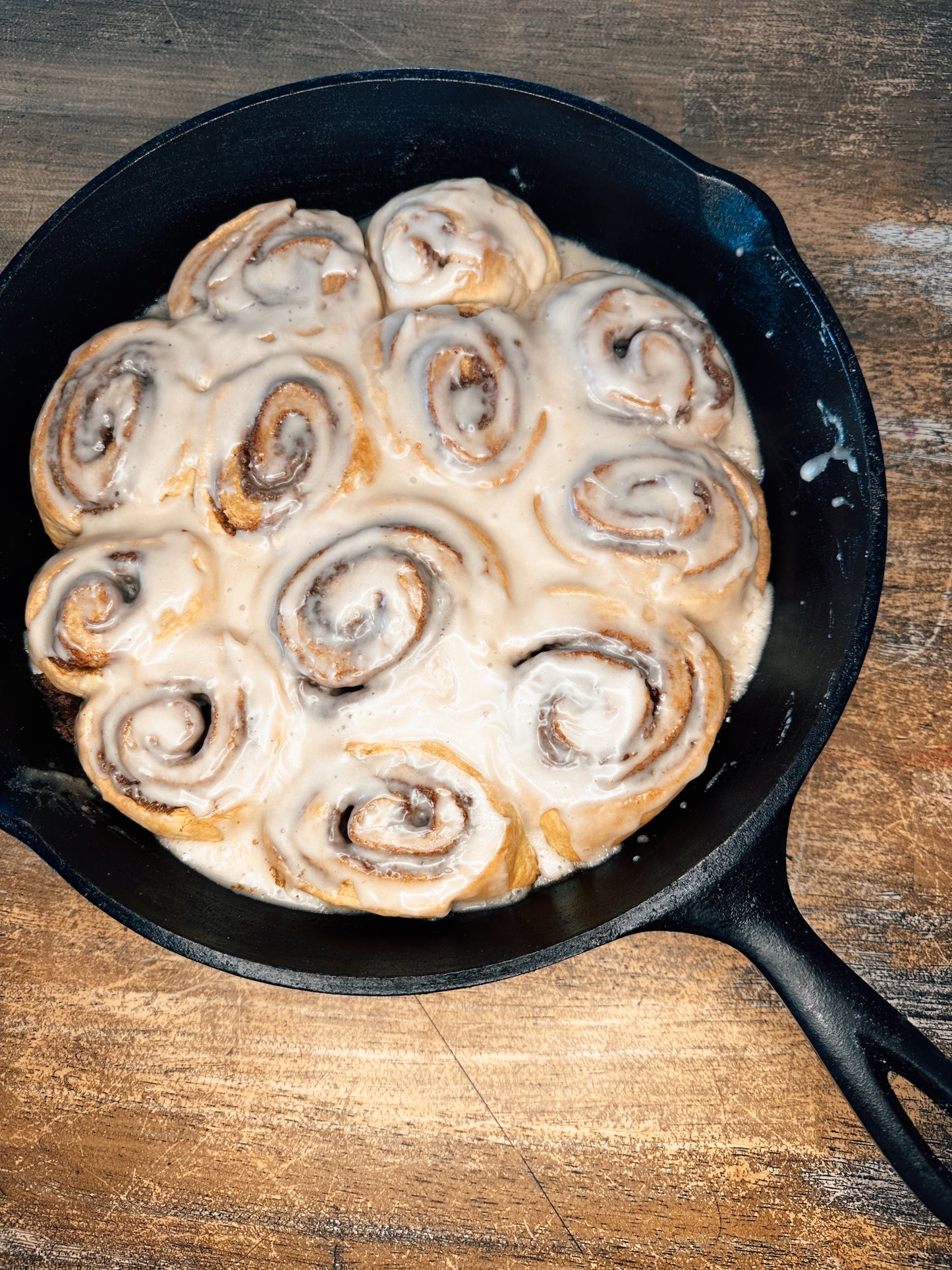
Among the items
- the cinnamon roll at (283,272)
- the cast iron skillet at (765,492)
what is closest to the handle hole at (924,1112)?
the cast iron skillet at (765,492)

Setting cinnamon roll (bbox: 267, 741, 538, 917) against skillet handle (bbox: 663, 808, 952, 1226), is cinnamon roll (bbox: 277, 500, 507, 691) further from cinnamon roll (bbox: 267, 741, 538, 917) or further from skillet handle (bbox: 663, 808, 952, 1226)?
skillet handle (bbox: 663, 808, 952, 1226)

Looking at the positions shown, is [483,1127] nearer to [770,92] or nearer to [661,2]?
[770,92]

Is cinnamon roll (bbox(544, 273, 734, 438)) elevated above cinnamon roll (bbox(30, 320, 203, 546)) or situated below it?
above

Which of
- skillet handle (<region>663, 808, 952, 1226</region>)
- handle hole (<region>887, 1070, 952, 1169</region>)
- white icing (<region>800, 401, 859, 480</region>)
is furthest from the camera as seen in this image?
handle hole (<region>887, 1070, 952, 1169</region>)

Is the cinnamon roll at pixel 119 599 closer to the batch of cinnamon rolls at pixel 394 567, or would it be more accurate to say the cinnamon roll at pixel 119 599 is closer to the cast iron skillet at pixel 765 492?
the batch of cinnamon rolls at pixel 394 567

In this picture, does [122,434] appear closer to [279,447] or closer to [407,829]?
[279,447]

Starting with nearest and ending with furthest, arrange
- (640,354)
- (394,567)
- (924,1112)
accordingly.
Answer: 1. (394,567)
2. (640,354)
3. (924,1112)

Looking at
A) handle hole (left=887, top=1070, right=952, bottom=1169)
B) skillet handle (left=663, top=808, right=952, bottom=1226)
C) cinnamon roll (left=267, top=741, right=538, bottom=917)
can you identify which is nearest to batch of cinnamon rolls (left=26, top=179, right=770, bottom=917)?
cinnamon roll (left=267, top=741, right=538, bottom=917)

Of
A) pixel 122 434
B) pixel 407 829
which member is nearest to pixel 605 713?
pixel 407 829
